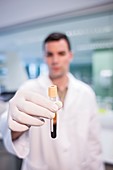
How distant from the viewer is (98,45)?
2.64m

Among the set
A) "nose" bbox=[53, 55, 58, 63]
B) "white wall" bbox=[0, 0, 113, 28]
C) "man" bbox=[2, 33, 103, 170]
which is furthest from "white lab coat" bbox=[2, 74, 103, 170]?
"white wall" bbox=[0, 0, 113, 28]

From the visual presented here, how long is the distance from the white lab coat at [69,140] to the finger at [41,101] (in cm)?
36

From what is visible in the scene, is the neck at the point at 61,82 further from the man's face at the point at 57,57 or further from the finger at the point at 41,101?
the finger at the point at 41,101

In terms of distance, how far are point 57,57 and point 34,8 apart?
0.79 meters

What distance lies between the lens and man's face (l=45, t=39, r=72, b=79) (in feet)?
3.31

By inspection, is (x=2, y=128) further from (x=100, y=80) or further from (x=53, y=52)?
(x=100, y=80)

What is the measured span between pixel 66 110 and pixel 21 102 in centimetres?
50

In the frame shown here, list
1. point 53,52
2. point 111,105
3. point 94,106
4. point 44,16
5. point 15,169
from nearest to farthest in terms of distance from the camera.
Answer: point 53,52, point 94,106, point 15,169, point 44,16, point 111,105

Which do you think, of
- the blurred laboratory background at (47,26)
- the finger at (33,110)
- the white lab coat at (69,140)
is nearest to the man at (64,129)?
the white lab coat at (69,140)

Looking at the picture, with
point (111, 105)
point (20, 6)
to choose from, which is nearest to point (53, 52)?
point (20, 6)

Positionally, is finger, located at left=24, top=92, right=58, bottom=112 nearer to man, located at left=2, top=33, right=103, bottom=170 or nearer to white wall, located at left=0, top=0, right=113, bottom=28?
man, located at left=2, top=33, right=103, bottom=170

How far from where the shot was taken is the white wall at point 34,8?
4.87ft

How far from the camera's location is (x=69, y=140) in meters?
1.03

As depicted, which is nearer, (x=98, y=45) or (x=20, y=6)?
(x=20, y=6)
